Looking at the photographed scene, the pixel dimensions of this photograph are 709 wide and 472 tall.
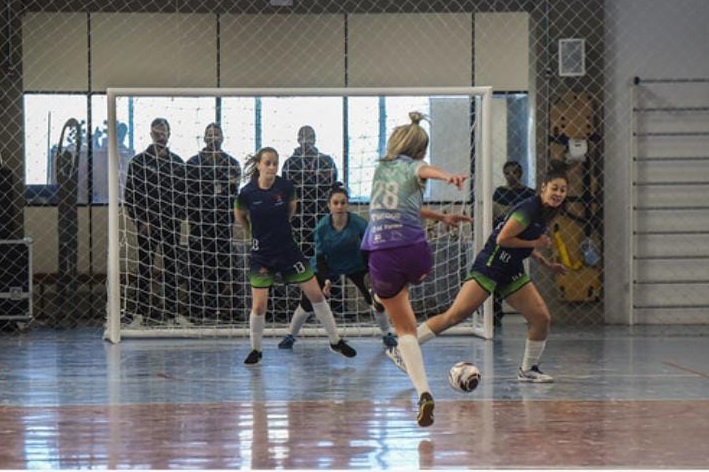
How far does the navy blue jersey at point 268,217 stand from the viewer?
10.4 meters

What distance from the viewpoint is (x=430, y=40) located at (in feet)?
52.5

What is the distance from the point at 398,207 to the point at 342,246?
4484 millimetres

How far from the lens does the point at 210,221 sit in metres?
14.0

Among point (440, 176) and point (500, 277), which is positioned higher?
point (440, 176)

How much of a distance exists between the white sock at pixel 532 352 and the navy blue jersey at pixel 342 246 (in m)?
2.72

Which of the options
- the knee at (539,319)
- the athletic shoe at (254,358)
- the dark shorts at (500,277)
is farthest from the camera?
the athletic shoe at (254,358)

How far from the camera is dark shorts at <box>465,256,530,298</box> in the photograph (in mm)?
8727

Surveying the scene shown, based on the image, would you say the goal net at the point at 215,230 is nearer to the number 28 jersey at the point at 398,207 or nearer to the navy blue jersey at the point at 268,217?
the navy blue jersey at the point at 268,217

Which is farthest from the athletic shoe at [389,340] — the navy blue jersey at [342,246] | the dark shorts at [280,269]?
the dark shorts at [280,269]

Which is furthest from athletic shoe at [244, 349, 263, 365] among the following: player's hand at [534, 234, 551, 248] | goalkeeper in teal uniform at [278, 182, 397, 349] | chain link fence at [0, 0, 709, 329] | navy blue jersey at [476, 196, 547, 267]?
chain link fence at [0, 0, 709, 329]

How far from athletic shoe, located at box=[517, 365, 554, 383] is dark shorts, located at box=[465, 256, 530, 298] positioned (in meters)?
0.71

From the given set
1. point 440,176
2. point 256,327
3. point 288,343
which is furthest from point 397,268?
point 288,343

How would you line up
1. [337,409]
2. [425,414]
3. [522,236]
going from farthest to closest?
[522,236]
[337,409]
[425,414]

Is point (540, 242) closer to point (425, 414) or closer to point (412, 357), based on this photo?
point (412, 357)
